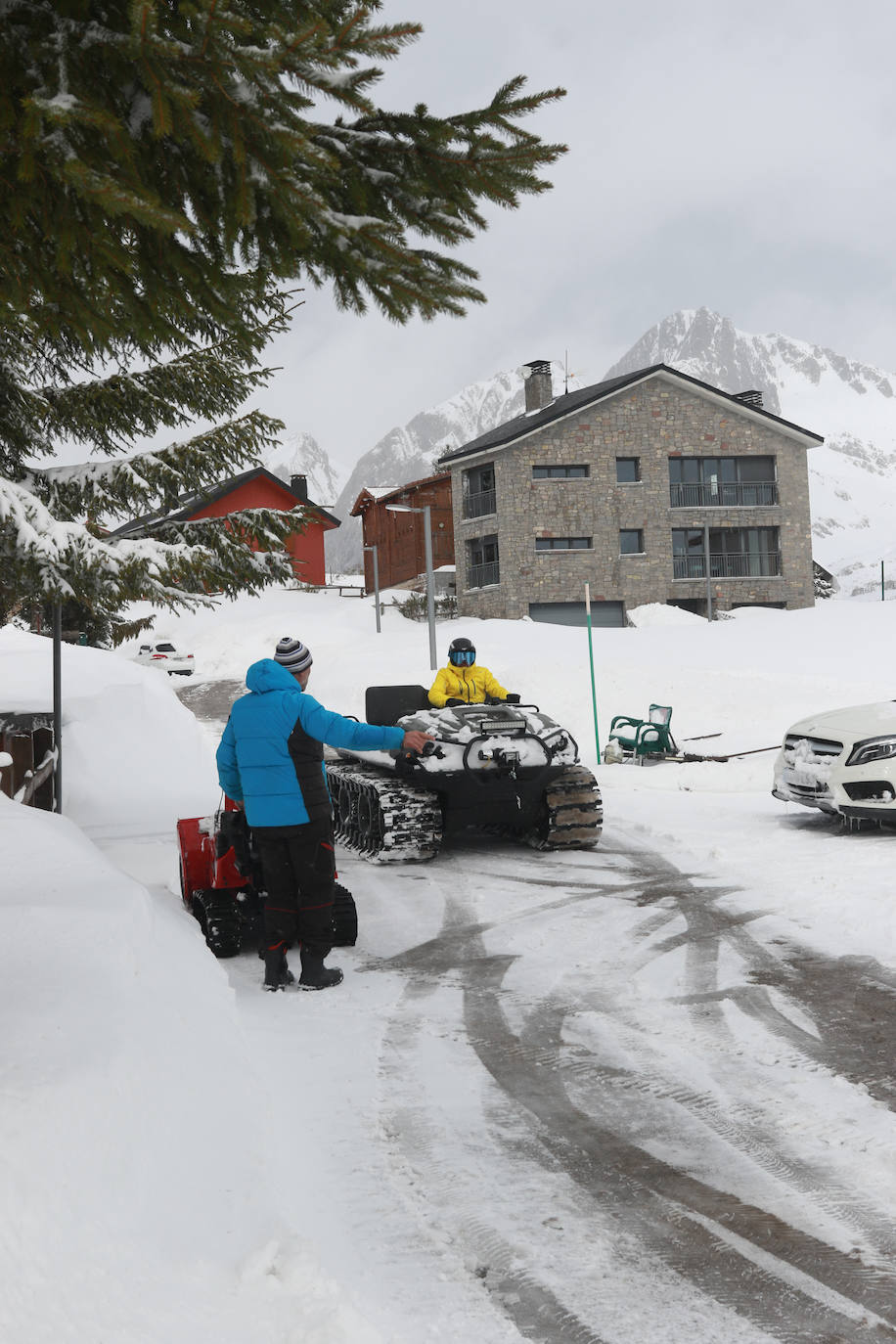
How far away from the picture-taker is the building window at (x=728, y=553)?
139 ft

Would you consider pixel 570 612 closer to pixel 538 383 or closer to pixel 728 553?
pixel 728 553

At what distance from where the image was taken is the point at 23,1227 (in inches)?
103

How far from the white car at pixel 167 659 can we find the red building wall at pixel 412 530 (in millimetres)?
13217

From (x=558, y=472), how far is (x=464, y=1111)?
38.4 m

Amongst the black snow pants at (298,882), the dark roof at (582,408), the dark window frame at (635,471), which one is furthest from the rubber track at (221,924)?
the dark window frame at (635,471)

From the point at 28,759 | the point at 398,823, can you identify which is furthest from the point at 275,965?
the point at 28,759

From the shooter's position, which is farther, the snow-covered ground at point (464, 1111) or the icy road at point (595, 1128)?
the icy road at point (595, 1128)

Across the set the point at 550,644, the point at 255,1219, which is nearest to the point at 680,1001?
the point at 255,1219

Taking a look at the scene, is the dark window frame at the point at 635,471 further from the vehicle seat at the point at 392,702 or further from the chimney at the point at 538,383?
the vehicle seat at the point at 392,702

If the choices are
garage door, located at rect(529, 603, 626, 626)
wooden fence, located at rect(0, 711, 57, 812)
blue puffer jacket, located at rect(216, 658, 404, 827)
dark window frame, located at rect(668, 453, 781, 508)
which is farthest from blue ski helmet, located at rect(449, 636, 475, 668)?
dark window frame, located at rect(668, 453, 781, 508)

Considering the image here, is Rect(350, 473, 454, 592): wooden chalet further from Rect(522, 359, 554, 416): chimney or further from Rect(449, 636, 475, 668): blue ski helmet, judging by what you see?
Rect(449, 636, 475, 668): blue ski helmet

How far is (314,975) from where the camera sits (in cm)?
567

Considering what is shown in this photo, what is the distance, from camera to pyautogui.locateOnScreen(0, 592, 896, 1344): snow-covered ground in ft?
8.86

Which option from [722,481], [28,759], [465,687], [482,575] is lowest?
[28,759]
